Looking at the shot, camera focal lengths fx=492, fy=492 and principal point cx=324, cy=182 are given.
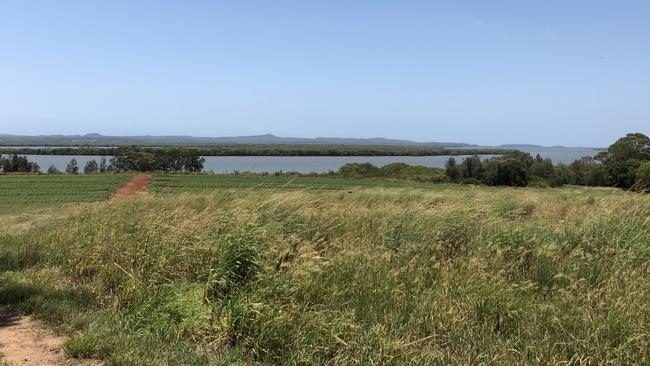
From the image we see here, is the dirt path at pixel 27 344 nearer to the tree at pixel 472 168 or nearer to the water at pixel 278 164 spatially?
the water at pixel 278 164

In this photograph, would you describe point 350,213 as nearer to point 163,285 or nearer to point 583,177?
point 163,285

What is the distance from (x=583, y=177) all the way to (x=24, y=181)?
81.9 meters

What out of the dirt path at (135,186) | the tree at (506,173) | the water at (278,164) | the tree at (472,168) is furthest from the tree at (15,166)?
the tree at (506,173)

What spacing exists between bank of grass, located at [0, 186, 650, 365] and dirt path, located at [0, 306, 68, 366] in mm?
168

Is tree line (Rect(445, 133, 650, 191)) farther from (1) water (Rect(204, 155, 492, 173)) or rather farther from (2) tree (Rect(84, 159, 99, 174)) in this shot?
(2) tree (Rect(84, 159, 99, 174))

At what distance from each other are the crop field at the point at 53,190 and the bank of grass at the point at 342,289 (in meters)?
38.4

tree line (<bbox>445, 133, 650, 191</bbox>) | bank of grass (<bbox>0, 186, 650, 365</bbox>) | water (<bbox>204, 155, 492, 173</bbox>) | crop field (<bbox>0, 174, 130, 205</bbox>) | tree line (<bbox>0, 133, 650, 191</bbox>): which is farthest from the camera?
water (<bbox>204, 155, 492, 173</bbox>)

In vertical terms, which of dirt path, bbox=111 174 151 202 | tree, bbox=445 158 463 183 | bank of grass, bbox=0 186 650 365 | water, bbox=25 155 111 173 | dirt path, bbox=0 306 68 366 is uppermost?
bank of grass, bbox=0 186 650 365

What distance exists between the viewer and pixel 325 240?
8.15m

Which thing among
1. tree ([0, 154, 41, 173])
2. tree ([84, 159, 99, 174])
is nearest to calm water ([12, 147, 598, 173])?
tree ([84, 159, 99, 174])

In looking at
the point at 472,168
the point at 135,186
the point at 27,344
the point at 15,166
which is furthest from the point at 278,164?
the point at 27,344

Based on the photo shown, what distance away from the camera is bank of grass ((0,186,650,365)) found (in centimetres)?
439

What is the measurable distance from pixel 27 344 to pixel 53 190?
179ft

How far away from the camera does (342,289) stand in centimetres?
575
